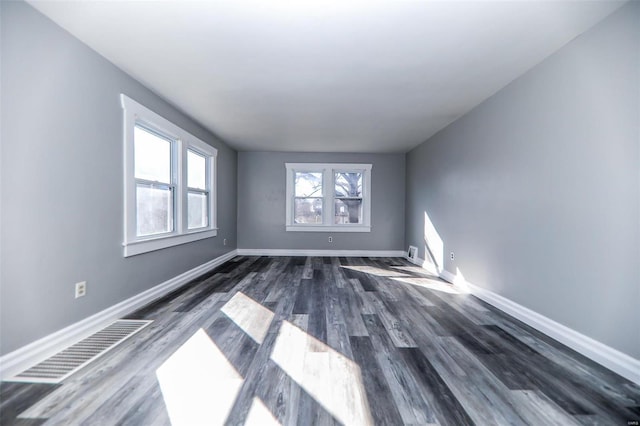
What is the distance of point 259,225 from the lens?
20.6ft

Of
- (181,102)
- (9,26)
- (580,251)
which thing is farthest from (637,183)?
(181,102)

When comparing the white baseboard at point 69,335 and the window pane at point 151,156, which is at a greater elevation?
the window pane at point 151,156

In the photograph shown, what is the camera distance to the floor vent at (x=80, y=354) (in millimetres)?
1651

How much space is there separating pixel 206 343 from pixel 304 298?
1.29 meters

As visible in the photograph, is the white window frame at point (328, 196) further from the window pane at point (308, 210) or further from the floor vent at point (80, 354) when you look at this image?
the floor vent at point (80, 354)

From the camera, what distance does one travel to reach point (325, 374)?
1703mm

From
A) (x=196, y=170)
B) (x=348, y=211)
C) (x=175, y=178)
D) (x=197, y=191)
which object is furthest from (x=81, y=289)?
(x=348, y=211)

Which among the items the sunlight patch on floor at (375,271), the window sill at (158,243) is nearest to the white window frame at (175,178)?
the window sill at (158,243)

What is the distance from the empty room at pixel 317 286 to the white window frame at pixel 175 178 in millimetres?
28

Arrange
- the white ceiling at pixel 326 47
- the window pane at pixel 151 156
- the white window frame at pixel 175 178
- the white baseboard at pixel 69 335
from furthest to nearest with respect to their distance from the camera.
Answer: the window pane at pixel 151 156 → the white window frame at pixel 175 178 → the white ceiling at pixel 326 47 → the white baseboard at pixel 69 335

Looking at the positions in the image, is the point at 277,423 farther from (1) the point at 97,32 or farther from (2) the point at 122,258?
(1) the point at 97,32

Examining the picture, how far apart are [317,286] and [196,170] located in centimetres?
274

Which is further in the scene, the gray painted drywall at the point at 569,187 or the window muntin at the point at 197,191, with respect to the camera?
the window muntin at the point at 197,191

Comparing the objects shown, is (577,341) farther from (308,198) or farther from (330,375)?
(308,198)
